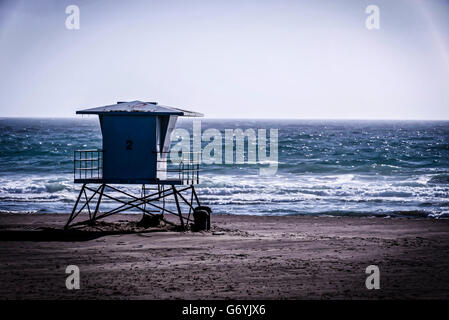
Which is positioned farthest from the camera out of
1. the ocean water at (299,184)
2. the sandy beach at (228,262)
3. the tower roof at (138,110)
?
the ocean water at (299,184)

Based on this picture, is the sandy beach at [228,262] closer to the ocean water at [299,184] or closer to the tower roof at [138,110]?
the tower roof at [138,110]

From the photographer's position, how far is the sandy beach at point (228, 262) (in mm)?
12070

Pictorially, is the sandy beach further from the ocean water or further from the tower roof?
the ocean water

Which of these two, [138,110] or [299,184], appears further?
[299,184]

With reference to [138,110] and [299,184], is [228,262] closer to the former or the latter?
[138,110]

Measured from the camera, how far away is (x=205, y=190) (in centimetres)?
3531

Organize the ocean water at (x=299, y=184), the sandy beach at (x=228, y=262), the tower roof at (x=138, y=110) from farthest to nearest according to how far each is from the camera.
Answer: the ocean water at (x=299, y=184) → the tower roof at (x=138, y=110) → the sandy beach at (x=228, y=262)

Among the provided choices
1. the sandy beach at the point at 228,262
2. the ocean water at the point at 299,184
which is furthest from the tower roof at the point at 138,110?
the ocean water at the point at 299,184

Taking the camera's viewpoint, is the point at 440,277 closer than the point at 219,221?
Yes

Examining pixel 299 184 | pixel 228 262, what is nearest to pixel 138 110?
pixel 228 262

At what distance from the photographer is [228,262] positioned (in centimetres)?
1470
